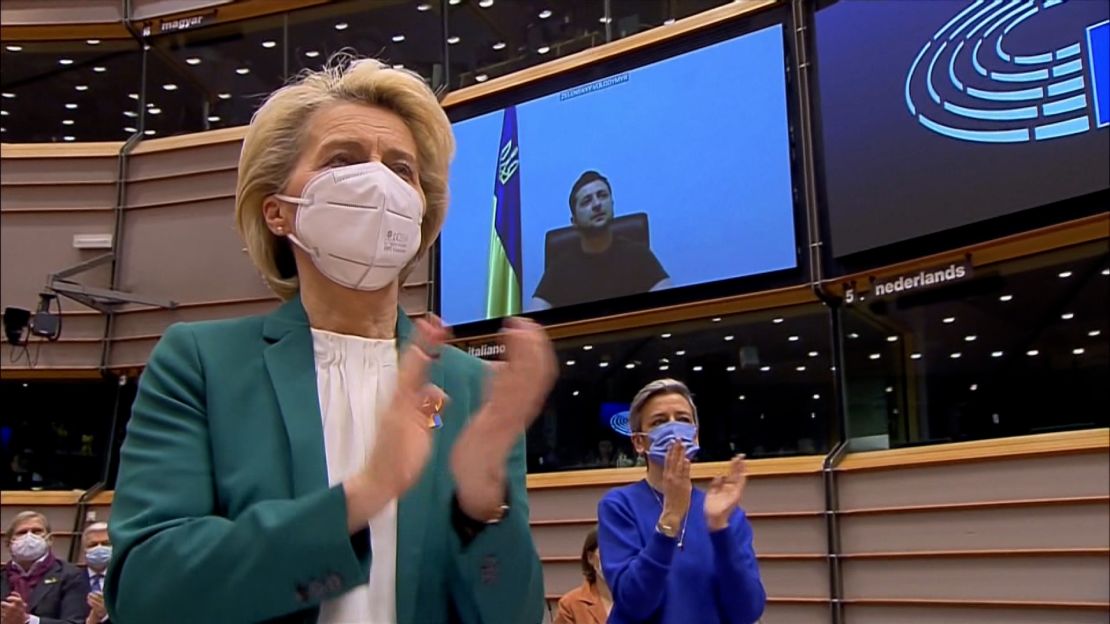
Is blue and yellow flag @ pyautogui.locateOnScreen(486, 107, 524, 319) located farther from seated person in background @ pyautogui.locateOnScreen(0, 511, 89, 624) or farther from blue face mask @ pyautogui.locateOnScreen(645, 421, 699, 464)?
blue face mask @ pyautogui.locateOnScreen(645, 421, 699, 464)

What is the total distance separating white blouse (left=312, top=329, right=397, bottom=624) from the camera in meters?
1.04

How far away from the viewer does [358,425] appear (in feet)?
3.68

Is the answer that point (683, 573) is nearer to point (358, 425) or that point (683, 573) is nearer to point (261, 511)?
point (358, 425)

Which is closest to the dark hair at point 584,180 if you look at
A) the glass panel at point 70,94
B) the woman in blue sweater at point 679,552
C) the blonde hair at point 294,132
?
the glass panel at point 70,94

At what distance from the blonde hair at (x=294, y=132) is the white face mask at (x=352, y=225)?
2.2 inches

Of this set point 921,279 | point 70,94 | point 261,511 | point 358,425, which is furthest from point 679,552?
point 70,94

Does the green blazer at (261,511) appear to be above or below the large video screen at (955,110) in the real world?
below

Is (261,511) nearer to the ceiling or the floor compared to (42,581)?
nearer to the ceiling

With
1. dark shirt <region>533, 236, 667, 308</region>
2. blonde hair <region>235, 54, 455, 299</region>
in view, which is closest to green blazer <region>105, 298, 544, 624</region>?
blonde hair <region>235, 54, 455, 299</region>

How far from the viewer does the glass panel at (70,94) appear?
11008 millimetres

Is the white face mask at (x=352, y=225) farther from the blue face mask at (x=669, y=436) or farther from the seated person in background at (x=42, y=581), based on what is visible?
the seated person in background at (x=42, y=581)

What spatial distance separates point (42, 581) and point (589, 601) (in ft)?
10.4

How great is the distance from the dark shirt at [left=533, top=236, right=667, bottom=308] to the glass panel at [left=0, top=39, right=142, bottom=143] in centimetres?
554

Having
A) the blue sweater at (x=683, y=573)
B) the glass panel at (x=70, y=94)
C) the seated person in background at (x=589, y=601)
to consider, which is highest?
the glass panel at (x=70, y=94)
